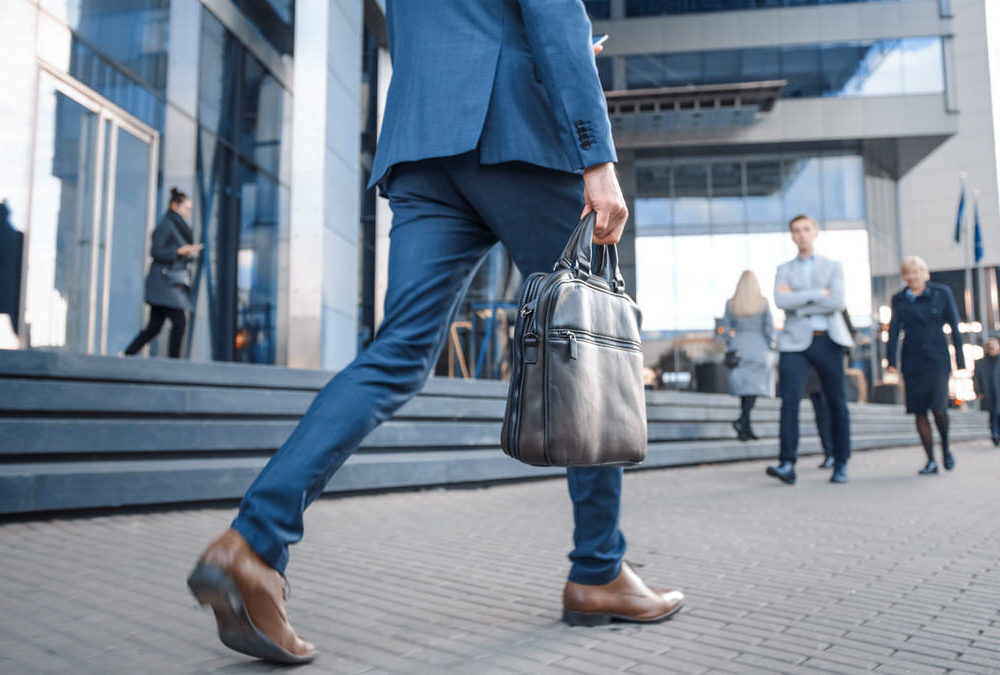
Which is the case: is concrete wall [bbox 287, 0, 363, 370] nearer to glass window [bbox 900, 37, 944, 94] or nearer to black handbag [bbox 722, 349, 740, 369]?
black handbag [bbox 722, 349, 740, 369]

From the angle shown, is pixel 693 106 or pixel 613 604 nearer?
pixel 613 604

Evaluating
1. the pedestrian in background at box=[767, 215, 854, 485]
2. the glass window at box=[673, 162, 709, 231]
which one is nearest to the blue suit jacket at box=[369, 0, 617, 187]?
the pedestrian in background at box=[767, 215, 854, 485]

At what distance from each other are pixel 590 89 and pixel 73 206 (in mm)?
9730

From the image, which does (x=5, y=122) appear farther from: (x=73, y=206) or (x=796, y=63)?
(x=796, y=63)

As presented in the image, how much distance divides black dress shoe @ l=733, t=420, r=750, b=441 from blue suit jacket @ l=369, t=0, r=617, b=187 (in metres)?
8.31

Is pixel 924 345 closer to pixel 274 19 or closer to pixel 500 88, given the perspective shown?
pixel 500 88

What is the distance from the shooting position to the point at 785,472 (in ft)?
23.6

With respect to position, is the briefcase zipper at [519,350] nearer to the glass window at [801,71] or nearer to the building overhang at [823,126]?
the building overhang at [823,126]

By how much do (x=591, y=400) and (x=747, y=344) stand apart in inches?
323

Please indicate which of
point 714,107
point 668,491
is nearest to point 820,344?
point 668,491

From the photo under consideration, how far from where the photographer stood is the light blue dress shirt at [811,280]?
7.23m

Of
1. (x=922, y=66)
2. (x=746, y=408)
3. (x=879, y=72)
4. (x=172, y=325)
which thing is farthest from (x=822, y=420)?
(x=922, y=66)

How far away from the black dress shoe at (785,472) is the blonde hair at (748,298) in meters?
3.17

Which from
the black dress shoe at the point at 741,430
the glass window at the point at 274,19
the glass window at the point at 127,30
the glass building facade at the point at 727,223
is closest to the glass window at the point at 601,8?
the glass building facade at the point at 727,223
